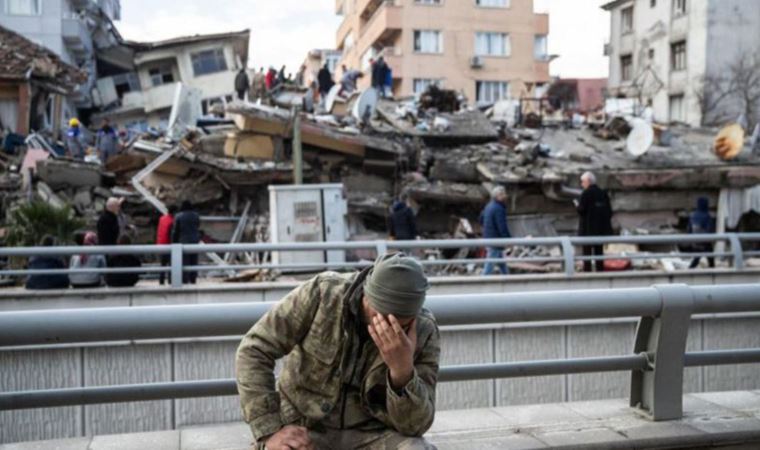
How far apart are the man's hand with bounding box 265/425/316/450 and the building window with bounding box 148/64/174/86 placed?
43561 mm

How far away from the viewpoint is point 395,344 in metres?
2.78

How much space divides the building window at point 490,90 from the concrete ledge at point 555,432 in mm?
45340

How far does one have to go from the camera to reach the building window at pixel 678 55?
41.6 metres

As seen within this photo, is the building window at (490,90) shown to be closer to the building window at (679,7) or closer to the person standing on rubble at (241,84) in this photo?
the building window at (679,7)

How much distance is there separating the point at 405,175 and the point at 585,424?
17718mm

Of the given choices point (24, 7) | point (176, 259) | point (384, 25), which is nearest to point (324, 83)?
point (24, 7)

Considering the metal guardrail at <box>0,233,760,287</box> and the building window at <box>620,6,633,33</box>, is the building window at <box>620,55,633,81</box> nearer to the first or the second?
the building window at <box>620,6,633,33</box>

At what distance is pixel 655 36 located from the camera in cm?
4347

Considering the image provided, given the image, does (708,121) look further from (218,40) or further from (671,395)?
(671,395)

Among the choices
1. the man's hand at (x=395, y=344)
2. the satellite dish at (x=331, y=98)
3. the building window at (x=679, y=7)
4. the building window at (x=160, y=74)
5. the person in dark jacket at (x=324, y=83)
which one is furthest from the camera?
the building window at (x=160, y=74)

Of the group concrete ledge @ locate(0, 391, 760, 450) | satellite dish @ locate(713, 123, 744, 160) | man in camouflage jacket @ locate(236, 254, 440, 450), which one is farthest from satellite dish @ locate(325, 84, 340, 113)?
man in camouflage jacket @ locate(236, 254, 440, 450)

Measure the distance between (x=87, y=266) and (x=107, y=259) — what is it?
37.0 inches

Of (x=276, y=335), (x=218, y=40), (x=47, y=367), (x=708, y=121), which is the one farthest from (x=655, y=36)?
(x=276, y=335)

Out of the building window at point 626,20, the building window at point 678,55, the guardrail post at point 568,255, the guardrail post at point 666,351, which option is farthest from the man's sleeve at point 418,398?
the building window at point 626,20
